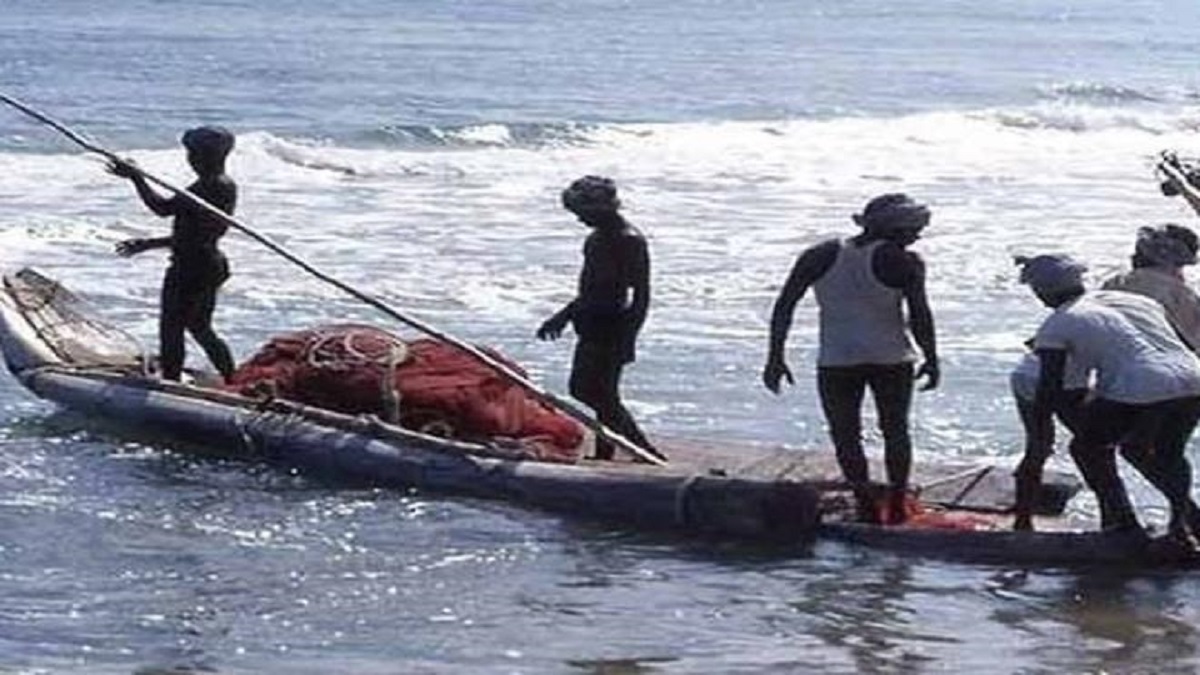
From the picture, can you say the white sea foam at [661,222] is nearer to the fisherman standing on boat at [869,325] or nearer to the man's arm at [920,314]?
the fisherman standing on boat at [869,325]

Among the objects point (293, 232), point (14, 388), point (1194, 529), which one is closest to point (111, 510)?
point (14, 388)

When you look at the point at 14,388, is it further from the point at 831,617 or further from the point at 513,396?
the point at 831,617

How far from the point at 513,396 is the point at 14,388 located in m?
3.43

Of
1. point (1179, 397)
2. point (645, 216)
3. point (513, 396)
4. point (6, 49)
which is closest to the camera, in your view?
point (1179, 397)

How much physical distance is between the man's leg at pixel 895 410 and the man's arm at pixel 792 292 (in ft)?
1.30

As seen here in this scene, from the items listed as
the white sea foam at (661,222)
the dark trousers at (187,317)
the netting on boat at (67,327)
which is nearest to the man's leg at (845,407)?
the white sea foam at (661,222)

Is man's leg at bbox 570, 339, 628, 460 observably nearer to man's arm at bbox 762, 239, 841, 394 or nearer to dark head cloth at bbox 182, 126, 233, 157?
man's arm at bbox 762, 239, 841, 394

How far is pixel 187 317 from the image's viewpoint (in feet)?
44.3

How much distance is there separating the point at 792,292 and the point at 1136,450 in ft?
4.67

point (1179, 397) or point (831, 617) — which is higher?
point (1179, 397)

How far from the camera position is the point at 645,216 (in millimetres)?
26391

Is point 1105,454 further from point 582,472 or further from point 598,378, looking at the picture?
point 598,378

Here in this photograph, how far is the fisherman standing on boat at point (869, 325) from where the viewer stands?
1076cm

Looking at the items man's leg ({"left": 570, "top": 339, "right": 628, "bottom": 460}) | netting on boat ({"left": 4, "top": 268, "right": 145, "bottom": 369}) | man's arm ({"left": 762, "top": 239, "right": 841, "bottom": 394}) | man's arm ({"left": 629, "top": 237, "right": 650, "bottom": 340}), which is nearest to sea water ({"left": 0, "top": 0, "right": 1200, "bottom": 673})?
netting on boat ({"left": 4, "top": 268, "right": 145, "bottom": 369})
